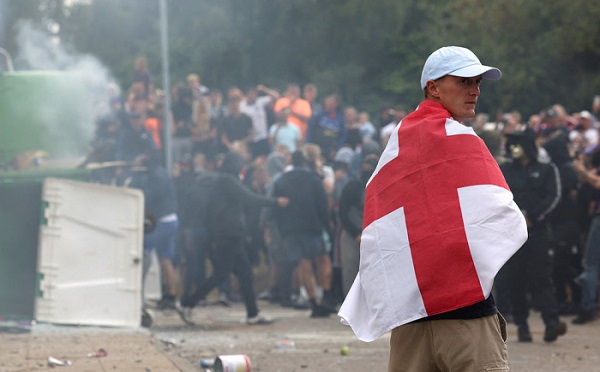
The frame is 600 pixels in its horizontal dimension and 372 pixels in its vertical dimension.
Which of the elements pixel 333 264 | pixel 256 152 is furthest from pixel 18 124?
pixel 256 152

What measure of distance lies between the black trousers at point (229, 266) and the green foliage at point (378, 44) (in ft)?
61.8

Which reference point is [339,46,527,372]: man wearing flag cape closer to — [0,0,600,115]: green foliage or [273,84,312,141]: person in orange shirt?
[273,84,312,141]: person in orange shirt

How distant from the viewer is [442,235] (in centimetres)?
520

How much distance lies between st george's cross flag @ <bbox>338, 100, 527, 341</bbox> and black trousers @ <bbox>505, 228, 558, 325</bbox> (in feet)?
23.2

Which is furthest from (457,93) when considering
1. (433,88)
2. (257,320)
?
(257,320)

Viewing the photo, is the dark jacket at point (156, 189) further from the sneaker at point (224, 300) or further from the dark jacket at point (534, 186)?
the dark jacket at point (534, 186)

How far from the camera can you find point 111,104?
66.6ft

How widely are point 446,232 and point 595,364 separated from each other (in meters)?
5.90

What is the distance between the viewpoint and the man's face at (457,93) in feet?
17.4

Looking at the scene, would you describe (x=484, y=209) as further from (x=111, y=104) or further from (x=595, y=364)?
(x=111, y=104)

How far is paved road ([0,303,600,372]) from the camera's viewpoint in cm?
1045

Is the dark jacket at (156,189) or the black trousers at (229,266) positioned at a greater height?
the dark jacket at (156,189)

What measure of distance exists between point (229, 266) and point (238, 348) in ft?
8.83

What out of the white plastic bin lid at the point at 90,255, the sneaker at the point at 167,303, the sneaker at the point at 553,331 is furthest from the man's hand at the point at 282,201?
the sneaker at the point at 553,331
